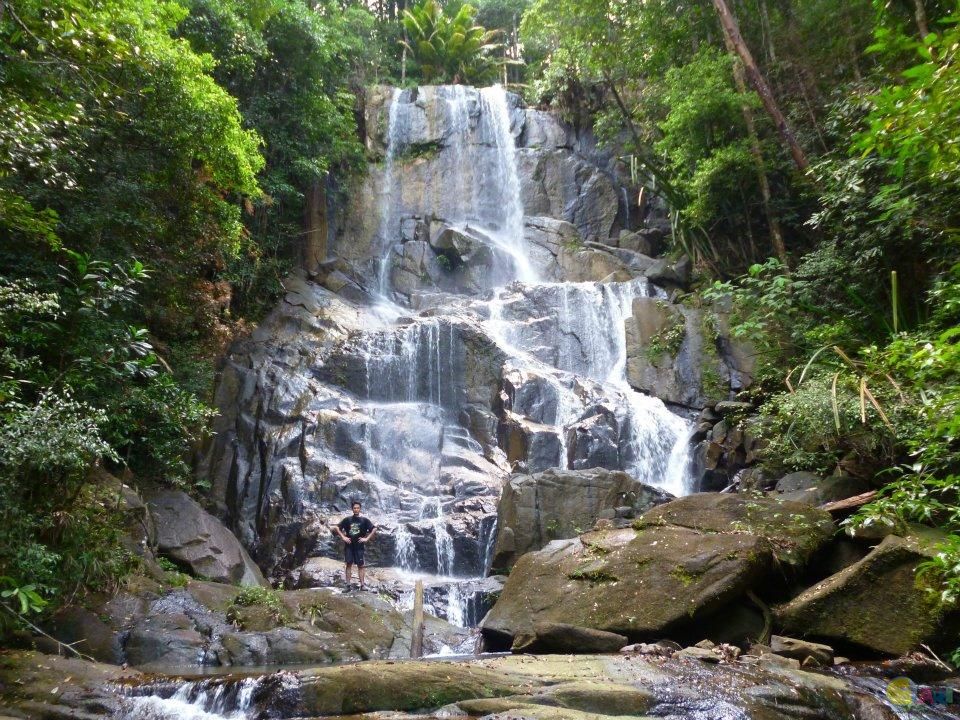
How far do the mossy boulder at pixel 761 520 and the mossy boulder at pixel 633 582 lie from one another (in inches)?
8.4

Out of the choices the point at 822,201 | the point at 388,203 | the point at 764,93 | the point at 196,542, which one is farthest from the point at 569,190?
the point at 196,542

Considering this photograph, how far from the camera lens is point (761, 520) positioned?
818 centimetres

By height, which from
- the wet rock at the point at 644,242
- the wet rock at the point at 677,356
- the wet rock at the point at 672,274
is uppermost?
the wet rock at the point at 644,242

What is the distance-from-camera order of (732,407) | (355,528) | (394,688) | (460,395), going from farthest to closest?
(460,395) → (732,407) → (355,528) → (394,688)

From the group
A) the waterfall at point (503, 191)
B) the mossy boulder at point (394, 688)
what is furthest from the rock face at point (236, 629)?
the waterfall at point (503, 191)

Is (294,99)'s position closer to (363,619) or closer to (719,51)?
(719,51)

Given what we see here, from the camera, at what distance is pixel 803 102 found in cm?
1506

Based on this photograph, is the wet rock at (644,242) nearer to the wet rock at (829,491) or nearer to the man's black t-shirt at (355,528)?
the wet rock at (829,491)

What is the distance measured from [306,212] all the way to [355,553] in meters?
13.6

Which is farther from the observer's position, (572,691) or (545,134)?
(545,134)

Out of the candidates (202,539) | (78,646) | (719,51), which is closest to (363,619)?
(78,646)

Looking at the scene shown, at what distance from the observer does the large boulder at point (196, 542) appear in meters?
10.9

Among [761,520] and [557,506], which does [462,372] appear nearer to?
[557,506]

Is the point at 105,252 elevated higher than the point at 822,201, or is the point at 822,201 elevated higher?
the point at 822,201
